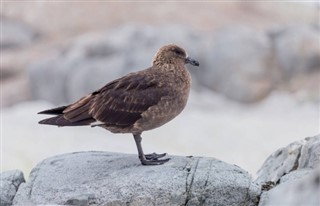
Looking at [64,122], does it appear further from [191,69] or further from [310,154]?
[191,69]

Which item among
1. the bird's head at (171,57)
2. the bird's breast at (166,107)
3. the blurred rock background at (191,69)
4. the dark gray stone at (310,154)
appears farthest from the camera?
the blurred rock background at (191,69)

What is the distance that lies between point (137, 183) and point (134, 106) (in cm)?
85

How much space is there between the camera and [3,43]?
30438mm

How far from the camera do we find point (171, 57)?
8.39 m

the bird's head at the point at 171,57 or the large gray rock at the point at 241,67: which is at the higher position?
the large gray rock at the point at 241,67

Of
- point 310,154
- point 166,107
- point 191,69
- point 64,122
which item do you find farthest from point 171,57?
point 191,69

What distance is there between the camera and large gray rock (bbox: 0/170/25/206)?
7.95 metres

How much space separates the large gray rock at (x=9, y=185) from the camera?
7.95 m

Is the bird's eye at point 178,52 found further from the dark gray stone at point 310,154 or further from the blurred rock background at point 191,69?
the blurred rock background at point 191,69

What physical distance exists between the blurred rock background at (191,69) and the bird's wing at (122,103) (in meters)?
7.91

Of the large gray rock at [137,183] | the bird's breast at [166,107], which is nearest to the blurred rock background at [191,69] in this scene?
the large gray rock at [137,183]

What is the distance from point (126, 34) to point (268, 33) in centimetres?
451

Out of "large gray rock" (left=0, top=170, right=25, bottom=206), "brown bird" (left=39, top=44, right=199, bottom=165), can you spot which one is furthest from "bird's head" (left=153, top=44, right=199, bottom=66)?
"large gray rock" (left=0, top=170, right=25, bottom=206)

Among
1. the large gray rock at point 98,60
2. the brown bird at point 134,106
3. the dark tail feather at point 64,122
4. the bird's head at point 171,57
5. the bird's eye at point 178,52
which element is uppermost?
the large gray rock at point 98,60
